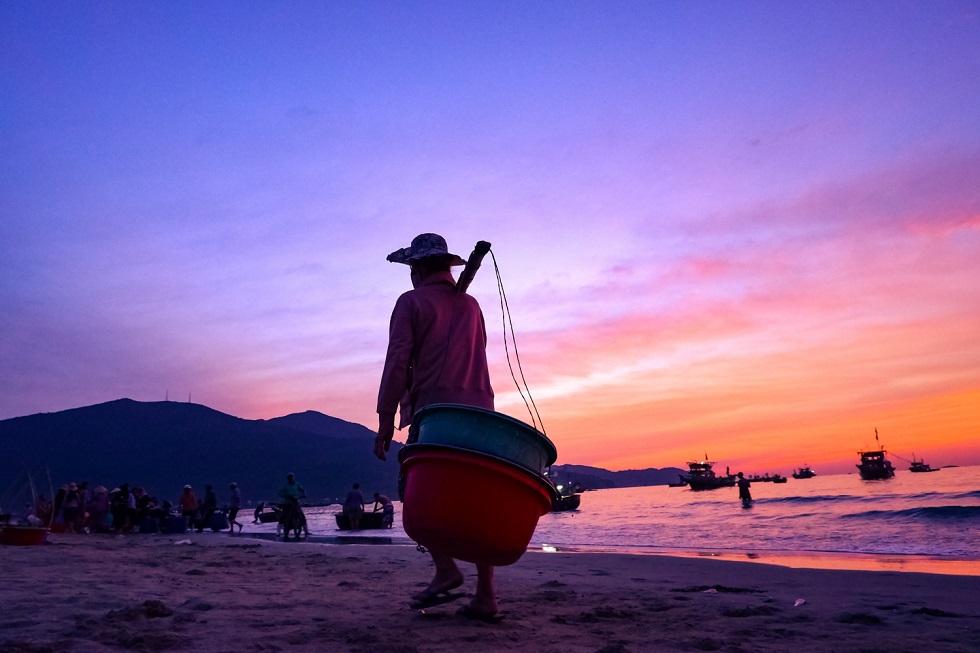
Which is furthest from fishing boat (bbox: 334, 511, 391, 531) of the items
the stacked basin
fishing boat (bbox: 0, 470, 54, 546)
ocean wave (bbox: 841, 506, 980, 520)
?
the stacked basin

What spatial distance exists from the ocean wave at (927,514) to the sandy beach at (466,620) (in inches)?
759

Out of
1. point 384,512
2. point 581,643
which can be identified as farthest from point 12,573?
point 384,512

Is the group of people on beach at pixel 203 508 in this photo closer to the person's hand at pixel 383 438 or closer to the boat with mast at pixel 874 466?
the person's hand at pixel 383 438

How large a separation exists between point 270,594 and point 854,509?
32.9 m

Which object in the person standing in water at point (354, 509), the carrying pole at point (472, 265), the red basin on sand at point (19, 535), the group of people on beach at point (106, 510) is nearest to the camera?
the carrying pole at point (472, 265)

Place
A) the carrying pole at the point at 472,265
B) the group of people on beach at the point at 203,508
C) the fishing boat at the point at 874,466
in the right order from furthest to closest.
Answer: the fishing boat at the point at 874,466 → the group of people on beach at the point at 203,508 → the carrying pole at the point at 472,265

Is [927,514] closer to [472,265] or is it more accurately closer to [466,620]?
[466,620]

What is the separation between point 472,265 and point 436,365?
0.68 metres

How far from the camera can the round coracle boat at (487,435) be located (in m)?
3.28

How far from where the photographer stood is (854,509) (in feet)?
102

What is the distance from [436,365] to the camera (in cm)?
417

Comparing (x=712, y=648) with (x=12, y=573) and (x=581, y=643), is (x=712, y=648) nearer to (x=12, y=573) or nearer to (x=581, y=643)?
(x=581, y=643)

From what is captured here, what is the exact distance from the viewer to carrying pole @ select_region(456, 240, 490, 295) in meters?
3.98

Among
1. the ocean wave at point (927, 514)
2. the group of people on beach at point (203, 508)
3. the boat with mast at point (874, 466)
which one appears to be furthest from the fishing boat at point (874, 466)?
the group of people on beach at point (203, 508)
